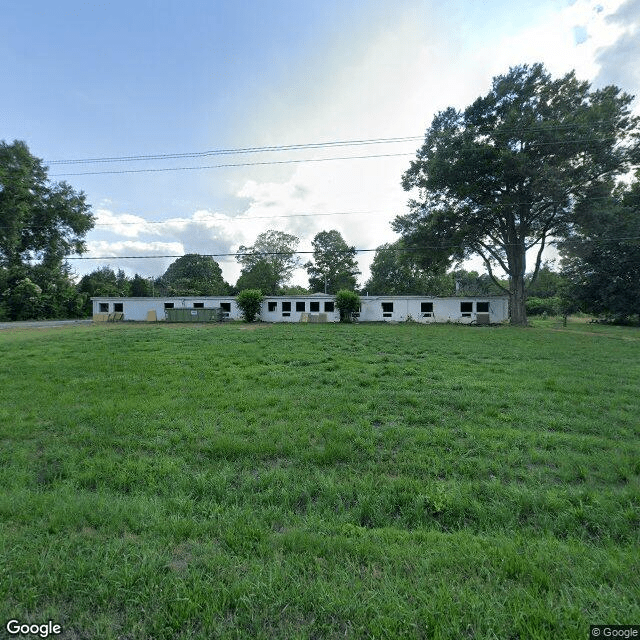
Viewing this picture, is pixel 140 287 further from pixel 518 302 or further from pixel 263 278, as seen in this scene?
pixel 518 302

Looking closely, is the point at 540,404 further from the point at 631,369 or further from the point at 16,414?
the point at 16,414

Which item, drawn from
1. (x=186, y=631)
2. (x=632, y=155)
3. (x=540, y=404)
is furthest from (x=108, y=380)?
(x=632, y=155)

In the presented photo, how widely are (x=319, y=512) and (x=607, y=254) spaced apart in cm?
3493

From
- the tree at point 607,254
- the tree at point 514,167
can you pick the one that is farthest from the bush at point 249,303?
the tree at point 607,254

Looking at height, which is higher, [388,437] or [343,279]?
[343,279]

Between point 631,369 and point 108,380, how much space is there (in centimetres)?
1227

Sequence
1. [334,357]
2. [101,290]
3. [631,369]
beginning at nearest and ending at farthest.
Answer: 1. [631,369]
2. [334,357]
3. [101,290]

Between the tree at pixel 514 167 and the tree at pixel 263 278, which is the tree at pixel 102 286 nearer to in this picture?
the tree at pixel 263 278

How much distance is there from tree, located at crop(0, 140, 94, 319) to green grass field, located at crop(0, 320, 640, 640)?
136 ft

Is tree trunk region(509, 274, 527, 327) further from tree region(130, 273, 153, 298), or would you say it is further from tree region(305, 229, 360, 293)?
tree region(130, 273, 153, 298)

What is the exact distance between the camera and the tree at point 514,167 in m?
20.6

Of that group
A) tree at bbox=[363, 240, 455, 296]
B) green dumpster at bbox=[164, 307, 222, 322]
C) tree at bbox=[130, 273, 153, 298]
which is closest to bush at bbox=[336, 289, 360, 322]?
green dumpster at bbox=[164, 307, 222, 322]

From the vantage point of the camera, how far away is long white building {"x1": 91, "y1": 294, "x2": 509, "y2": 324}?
28172mm

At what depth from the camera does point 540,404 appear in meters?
5.23
